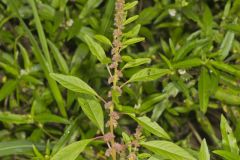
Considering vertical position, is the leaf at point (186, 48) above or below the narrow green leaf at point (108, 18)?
below

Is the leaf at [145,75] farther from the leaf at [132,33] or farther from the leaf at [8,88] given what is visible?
the leaf at [8,88]

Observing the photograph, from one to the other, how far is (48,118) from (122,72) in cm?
23

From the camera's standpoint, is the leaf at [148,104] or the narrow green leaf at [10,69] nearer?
the leaf at [148,104]

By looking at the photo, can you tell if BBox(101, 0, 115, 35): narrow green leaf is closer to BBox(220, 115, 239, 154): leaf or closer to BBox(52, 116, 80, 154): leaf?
BBox(52, 116, 80, 154): leaf

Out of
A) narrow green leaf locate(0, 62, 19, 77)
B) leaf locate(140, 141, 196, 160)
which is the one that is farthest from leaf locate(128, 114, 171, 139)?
narrow green leaf locate(0, 62, 19, 77)

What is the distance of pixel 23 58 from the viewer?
1683 mm

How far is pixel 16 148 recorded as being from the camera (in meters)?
1.39

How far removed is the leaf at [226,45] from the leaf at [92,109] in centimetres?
49

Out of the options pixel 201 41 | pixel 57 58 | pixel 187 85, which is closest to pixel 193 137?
pixel 187 85

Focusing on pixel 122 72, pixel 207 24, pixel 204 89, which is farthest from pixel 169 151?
pixel 207 24

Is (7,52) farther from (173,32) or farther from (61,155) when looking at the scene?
(61,155)

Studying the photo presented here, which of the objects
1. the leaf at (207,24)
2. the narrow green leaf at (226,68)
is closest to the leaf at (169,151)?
the narrow green leaf at (226,68)

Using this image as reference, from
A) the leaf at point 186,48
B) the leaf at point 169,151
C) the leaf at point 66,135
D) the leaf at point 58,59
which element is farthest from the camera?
the leaf at point 58,59

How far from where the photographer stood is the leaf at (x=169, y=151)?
1.01m
